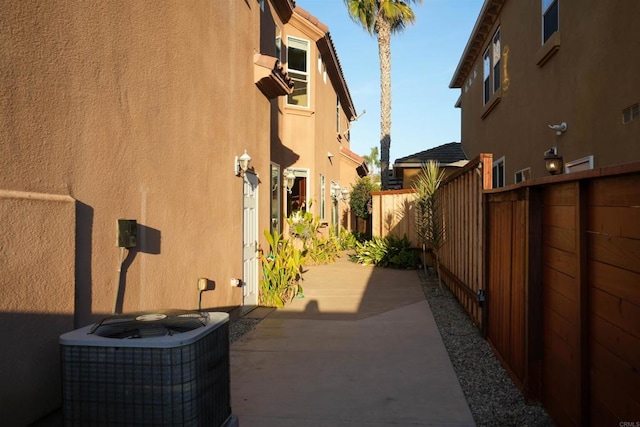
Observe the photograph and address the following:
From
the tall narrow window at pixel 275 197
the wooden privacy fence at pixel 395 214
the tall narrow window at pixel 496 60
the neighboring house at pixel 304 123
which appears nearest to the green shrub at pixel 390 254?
the wooden privacy fence at pixel 395 214

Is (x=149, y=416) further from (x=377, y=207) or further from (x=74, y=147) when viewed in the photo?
(x=377, y=207)

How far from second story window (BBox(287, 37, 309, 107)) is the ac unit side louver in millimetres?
12157

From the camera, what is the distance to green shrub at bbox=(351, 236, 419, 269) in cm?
1398

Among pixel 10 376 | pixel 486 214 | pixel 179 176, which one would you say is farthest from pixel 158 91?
pixel 486 214

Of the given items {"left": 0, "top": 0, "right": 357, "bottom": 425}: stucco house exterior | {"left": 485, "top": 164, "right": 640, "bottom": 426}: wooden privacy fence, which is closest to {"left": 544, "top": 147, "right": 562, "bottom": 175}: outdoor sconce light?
{"left": 485, "top": 164, "right": 640, "bottom": 426}: wooden privacy fence

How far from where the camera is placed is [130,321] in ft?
10.6

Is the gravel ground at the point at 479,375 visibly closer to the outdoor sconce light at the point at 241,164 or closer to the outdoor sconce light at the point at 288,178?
the outdoor sconce light at the point at 241,164

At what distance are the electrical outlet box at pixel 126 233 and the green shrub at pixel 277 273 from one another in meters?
4.61

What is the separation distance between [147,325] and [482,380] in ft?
11.2

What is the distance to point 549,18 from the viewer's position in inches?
350

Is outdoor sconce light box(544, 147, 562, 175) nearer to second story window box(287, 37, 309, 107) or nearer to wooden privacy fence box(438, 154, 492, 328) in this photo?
wooden privacy fence box(438, 154, 492, 328)

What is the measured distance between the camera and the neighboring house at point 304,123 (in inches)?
521

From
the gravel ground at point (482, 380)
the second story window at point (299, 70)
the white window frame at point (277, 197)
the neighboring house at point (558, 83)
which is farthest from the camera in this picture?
the second story window at point (299, 70)

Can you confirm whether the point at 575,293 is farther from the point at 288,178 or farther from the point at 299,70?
the point at 299,70
